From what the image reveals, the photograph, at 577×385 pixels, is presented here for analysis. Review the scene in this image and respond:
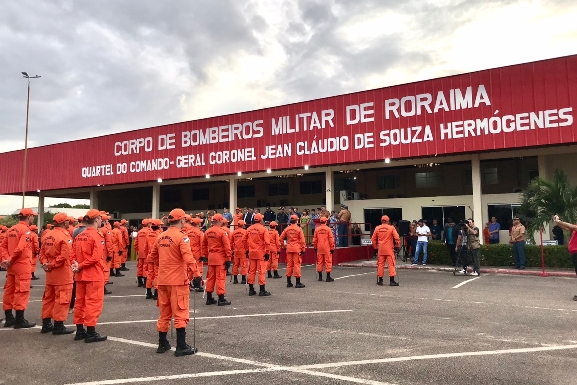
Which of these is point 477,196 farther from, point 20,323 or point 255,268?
point 20,323

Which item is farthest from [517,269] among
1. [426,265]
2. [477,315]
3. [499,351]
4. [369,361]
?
[369,361]

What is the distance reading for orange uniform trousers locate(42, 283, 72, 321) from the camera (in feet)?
23.9

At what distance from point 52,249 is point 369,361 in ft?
18.6

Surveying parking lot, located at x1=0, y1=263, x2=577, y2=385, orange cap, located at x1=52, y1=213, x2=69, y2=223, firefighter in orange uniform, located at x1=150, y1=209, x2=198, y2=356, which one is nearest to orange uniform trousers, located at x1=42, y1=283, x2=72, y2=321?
parking lot, located at x1=0, y1=263, x2=577, y2=385

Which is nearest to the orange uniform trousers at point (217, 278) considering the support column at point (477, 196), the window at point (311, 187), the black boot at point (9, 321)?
the black boot at point (9, 321)

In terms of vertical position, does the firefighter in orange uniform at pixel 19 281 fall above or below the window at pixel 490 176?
below

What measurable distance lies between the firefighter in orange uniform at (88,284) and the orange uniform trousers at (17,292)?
68.7 inches

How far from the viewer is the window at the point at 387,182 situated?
27.9m

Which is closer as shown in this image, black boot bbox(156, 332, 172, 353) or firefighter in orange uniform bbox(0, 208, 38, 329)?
black boot bbox(156, 332, 172, 353)

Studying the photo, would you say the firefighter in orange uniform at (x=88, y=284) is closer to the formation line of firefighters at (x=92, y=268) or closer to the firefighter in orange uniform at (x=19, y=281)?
the formation line of firefighters at (x=92, y=268)

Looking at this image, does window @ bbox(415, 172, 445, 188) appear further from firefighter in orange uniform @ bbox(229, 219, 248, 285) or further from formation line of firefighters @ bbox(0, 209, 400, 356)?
formation line of firefighters @ bbox(0, 209, 400, 356)

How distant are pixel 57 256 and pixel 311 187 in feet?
80.8

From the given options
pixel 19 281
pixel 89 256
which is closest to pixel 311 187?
pixel 19 281

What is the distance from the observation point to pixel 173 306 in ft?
20.0
